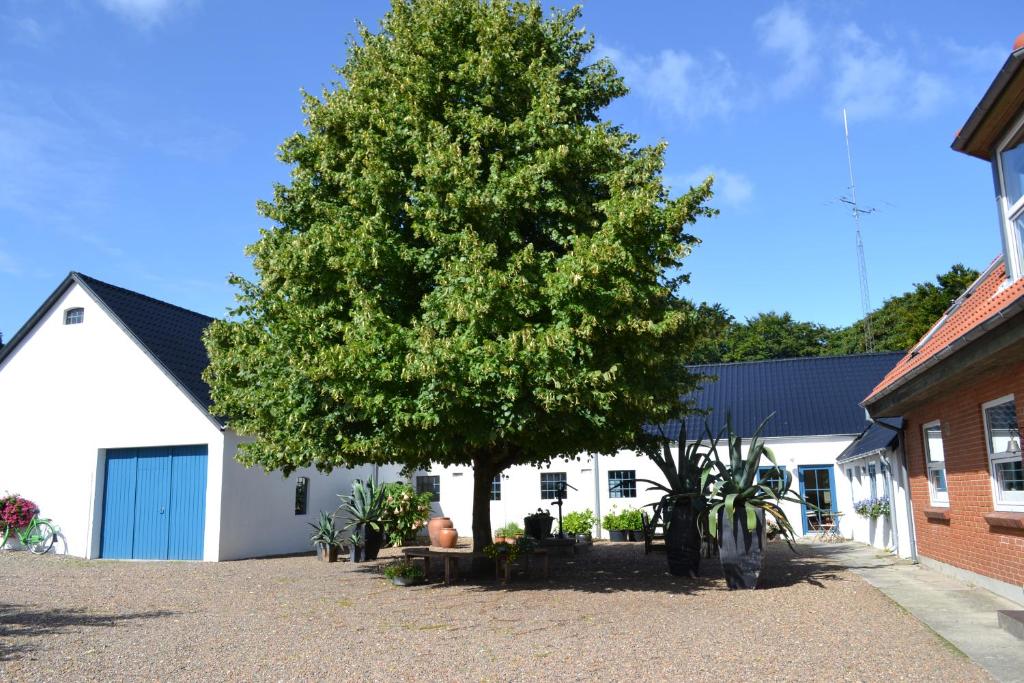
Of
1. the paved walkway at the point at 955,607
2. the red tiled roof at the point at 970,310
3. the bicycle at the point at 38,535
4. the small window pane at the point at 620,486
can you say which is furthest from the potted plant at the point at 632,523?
the bicycle at the point at 38,535

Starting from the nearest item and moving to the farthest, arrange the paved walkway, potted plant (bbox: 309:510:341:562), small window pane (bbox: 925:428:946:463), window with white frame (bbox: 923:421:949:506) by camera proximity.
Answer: the paved walkway → window with white frame (bbox: 923:421:949:506) → small window pane (bbox: 925:428:946:463) → potted plant (bbox: 309:510:341:562)

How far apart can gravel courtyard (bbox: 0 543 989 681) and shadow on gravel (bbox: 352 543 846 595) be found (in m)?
0.11

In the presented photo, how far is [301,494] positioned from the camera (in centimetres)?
2006

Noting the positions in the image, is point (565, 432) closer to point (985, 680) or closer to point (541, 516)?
point (985, 680)

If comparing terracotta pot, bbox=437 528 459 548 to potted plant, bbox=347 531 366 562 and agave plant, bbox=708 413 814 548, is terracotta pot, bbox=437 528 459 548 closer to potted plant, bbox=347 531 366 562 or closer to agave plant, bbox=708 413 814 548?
potted plant, bbox=347 531 366 562

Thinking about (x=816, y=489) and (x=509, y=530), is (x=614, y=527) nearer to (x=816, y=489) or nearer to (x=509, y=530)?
(x=509, y=530)

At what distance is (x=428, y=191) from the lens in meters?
10.9

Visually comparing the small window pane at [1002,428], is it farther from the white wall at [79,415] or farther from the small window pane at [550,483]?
the small window pane at [550,483]

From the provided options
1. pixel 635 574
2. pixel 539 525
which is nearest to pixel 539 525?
pixel 539 525

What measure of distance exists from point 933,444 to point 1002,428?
11.3 ft

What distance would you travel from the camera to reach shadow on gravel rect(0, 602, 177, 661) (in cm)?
774

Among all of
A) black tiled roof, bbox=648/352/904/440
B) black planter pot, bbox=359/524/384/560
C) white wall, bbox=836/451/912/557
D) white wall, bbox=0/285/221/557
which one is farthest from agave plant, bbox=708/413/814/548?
black tiled roof, bbox=648/352/904/440

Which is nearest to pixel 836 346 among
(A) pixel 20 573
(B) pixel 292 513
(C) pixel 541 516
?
(C) pixel 541 516

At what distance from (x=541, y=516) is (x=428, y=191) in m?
10.4
